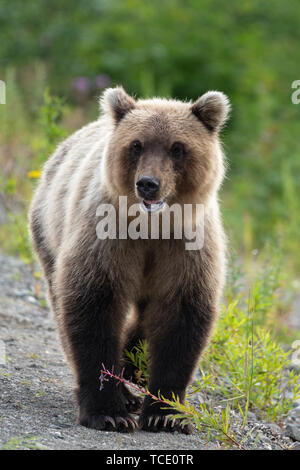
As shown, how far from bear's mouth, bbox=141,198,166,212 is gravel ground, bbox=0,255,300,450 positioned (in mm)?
1204

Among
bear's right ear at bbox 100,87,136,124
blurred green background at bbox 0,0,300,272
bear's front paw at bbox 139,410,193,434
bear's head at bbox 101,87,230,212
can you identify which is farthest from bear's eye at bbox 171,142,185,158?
blurred green background at bbox 0,0,300,272

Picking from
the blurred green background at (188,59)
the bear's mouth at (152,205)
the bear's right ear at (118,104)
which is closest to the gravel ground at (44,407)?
the bear's mouth at (152,205)

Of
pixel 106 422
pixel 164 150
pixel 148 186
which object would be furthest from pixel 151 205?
pixel 106 422

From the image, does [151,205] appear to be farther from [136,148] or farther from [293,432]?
[293,432]

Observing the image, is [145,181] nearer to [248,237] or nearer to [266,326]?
[266,326]

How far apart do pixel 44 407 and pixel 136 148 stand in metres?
1.54

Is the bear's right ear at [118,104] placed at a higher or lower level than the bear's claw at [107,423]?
higher

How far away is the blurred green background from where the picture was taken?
41.8 feet

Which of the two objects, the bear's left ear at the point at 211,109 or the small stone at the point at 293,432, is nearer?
the bear's left ear at the point at 211,109

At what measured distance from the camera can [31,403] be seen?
449 centimetres

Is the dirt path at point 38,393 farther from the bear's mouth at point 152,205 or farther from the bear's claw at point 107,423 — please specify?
the bear's mouth at point 152,205

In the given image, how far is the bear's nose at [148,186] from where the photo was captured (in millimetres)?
4152

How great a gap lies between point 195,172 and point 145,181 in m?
0.39
